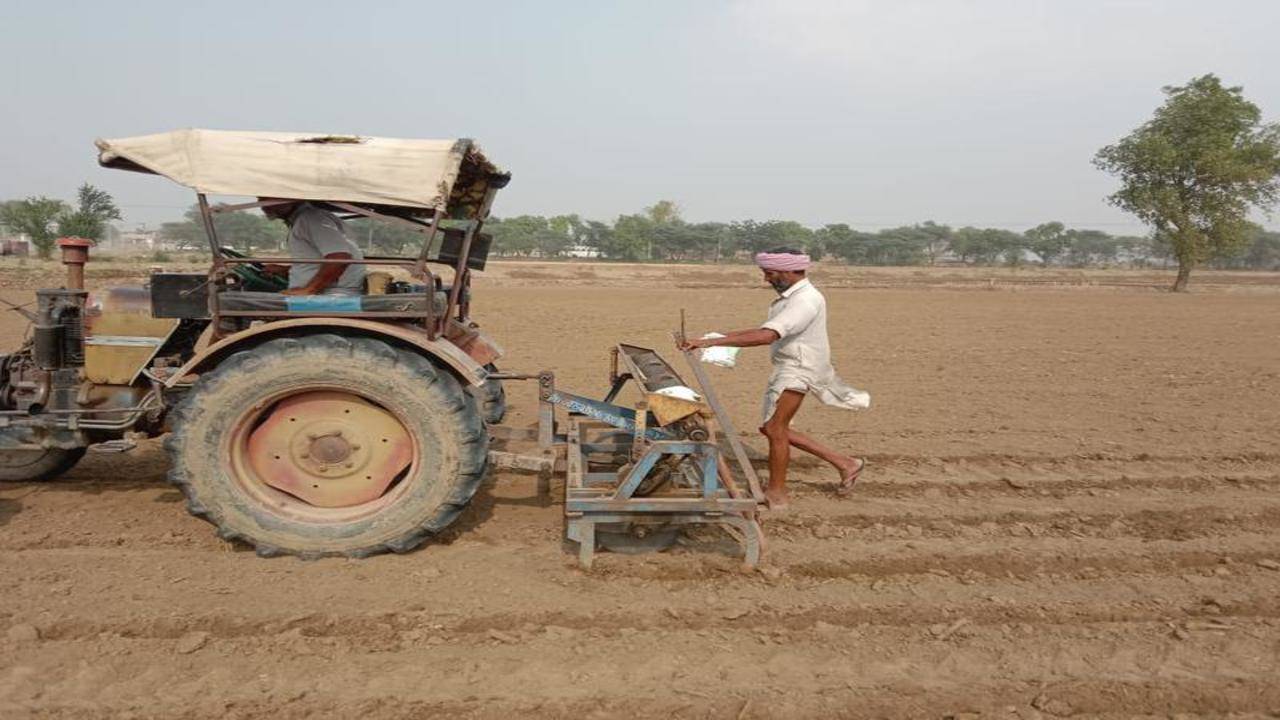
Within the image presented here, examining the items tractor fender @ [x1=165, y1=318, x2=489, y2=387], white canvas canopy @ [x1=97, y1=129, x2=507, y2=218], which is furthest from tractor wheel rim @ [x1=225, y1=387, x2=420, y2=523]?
white canvas canopy @ [x1=97, y1=129, x2=507, y2=218]

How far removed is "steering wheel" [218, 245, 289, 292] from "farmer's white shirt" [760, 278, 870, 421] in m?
2.88

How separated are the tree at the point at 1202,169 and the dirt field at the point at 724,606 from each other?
3313cm

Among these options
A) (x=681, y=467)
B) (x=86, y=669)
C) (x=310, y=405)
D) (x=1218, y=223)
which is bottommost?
(x=86, y=669)

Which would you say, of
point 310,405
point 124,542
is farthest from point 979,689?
point 124,542

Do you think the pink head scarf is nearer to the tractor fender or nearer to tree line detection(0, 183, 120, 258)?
the tractor fender

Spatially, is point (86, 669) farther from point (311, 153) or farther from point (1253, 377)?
point (1253, 377)

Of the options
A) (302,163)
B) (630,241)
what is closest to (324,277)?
(302,163)

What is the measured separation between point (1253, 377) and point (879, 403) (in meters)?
5.60

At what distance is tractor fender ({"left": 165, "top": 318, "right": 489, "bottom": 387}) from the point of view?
12.6 feet

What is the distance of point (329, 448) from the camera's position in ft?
13.3

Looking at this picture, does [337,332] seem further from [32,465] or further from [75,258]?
[32,465]

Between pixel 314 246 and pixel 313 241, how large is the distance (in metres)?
0.03

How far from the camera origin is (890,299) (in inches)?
969

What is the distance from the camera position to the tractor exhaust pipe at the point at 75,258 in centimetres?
442
